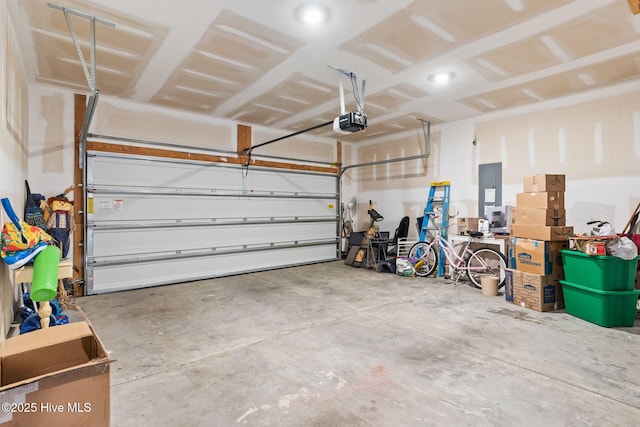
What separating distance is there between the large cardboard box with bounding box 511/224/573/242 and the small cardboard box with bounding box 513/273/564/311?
44cm

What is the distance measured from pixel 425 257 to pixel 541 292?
2040 millimetres

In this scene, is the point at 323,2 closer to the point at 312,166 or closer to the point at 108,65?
the point at 108,65

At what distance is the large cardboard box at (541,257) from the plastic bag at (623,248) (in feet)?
1.80

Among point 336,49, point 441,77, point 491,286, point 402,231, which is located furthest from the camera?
point 402,231

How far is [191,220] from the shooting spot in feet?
17.1

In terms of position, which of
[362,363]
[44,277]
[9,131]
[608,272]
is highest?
[9,131]

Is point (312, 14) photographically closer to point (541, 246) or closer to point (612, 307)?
point (541, 246)

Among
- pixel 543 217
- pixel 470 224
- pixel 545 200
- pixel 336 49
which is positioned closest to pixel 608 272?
pixel 543 217

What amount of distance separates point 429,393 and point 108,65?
14.3ft

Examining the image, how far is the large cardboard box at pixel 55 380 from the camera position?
121cm

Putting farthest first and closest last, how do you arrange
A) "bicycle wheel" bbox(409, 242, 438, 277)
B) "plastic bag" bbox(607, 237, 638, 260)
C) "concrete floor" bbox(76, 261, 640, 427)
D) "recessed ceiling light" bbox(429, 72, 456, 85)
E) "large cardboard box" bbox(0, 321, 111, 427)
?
1. "bicycle wheel" bbox(409, 242, 438, 277)
2. "recessed ceiling light" bbox(429, 72, 456, 85)
3. "plastic bag" bbox(607, 237, 638, 260)
4. "concrete floor" bbox(76, 261, 640, 427)
5. "large cardboard box" bbox(0, 321, 111, 427)

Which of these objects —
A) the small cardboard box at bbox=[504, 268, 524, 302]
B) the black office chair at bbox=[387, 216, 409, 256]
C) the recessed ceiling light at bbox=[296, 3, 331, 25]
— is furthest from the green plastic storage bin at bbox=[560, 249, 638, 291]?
the recessed ceiling light at bbox=[296, 3, 331, 25]

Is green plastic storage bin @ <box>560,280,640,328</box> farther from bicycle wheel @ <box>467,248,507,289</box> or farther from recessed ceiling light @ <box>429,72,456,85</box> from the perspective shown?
recessed ceiling light @ <box>429,72,456,85</box>

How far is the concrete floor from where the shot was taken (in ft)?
5.89
